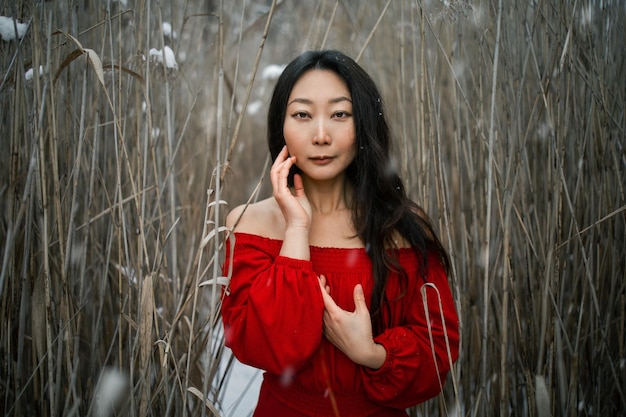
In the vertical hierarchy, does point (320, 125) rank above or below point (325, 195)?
above

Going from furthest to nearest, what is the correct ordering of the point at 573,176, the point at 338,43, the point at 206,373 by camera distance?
the point at 338,43, the point at 573,176, the point at 206,373

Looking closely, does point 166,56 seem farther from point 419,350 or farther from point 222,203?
point 419,350

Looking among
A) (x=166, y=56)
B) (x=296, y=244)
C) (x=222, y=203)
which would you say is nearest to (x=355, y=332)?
(x=296, y=244)

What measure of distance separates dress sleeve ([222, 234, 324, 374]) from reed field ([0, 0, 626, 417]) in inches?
2.7

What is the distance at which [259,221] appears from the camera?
821 millimetres

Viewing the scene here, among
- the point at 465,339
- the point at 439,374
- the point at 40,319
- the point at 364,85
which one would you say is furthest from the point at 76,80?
the point at 465,339

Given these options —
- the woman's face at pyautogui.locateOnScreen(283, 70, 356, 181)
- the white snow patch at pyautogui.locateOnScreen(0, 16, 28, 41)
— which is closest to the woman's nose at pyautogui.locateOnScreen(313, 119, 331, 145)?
the woman's face at pyautogui.locateOnScreen(283, 70, 356, 181)

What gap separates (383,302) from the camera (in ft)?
2.62

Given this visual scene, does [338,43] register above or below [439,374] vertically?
above

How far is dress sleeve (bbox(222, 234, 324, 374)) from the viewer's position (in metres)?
0.69

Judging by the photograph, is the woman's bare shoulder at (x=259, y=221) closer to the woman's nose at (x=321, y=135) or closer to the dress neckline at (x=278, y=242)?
the dress neckline at (x=278, y=242)

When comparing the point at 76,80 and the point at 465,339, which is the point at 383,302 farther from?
the point at 76,80

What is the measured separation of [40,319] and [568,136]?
3.98 feet

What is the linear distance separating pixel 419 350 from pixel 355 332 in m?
0.12
